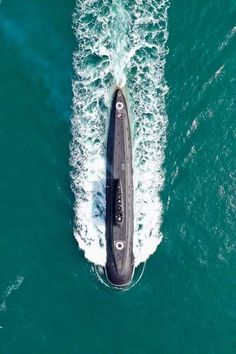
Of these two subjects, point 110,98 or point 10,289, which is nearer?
point 10,289

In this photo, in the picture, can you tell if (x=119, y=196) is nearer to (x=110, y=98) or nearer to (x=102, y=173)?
(x=102, y=173)

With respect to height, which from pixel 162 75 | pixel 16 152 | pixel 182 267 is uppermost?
pixel 162 75

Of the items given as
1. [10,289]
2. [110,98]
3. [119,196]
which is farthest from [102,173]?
[10,289]

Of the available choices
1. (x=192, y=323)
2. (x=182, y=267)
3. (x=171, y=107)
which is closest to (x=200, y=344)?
(x=192, y=323)

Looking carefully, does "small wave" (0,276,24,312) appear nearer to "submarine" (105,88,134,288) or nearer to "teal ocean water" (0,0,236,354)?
"teal ocean water" (0,0,236,354)

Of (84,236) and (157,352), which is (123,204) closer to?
(84,236)

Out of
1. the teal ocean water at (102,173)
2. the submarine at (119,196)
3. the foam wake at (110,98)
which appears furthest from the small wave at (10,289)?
the submarine at (119,196)

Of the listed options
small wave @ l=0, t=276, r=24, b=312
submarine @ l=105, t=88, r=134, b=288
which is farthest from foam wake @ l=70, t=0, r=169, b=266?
small wave @ l=0, t=276, r=24, b=312
